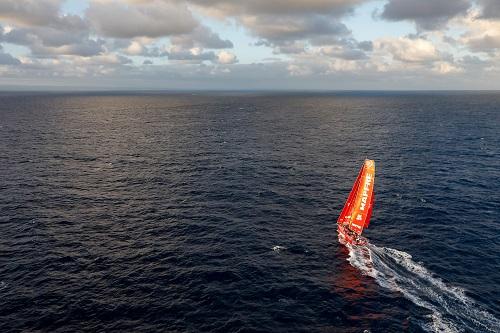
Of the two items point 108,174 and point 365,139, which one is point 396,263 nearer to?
point 108,174

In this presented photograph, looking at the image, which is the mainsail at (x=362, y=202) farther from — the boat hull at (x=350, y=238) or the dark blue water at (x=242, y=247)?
the dark blue water at (x=242, y=247)

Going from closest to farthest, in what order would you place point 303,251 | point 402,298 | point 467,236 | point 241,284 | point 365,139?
point 402,298, point 241,284, point 303,251, point 467,236, point 365,139

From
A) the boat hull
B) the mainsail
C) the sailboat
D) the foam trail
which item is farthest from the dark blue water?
the mainsail

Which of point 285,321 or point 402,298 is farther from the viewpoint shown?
point 402,298

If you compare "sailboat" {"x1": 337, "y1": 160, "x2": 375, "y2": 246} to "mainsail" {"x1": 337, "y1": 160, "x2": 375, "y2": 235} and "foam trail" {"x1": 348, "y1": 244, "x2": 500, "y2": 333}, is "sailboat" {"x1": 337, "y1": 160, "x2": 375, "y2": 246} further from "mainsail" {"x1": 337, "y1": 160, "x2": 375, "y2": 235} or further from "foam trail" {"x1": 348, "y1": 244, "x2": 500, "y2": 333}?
"foam trail" {"x1": 348, "y1": 244, "x2": 500, "y2": 333}

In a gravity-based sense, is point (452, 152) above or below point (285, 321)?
above

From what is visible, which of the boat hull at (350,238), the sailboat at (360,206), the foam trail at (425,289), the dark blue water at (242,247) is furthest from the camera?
the boat hull at (350,238)

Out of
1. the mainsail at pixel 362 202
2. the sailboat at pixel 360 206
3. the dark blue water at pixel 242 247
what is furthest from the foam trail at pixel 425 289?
the mainsail at pixel 362 202

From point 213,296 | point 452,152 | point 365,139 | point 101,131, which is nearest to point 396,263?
point 213,296
